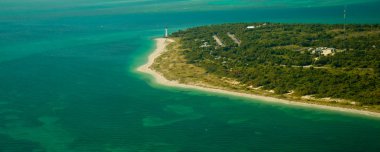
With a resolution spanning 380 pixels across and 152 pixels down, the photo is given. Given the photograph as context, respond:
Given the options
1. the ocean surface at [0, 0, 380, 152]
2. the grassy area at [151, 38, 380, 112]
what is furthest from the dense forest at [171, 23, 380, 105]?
the ocean surface at [0, 0, 380, 152]

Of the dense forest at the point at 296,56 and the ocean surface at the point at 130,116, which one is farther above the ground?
the dense forest at the point at 296,56

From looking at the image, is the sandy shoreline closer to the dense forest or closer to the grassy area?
the grassy area

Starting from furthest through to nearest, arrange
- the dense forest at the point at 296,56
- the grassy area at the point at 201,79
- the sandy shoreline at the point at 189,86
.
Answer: the dense forest at the point at 296,56 → the grassy area at the point at 201,79 → the sandy shoreline at the point at 189,86

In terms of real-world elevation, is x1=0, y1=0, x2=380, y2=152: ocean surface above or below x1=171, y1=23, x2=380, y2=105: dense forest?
below

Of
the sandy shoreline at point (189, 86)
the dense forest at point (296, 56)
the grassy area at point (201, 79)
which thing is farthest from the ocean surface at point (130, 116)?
the dense forest at point (296, 56)

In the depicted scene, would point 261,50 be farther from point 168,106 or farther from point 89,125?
point 89,125

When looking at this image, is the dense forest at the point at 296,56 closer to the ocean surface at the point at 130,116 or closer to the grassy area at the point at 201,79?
the grassy area at the point at 201,79

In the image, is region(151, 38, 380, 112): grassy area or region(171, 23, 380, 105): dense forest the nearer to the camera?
region(151, 38, 380, 112): grassy area

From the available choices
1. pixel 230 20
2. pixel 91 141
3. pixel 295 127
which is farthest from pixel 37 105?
pixel 230 20

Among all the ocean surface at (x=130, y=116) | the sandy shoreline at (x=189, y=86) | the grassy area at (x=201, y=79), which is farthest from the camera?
the grassy area at (x=201, y=79)

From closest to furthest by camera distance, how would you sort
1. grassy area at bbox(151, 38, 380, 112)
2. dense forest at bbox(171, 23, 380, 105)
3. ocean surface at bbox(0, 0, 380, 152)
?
ocean surface at bbox(0, 0, 380, 152) → grassy area at bbox(151, 38, 380, 112) → dense forest at bbox(171, 23, 380, 105)
